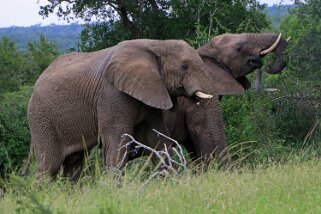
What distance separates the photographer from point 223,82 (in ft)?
39.2

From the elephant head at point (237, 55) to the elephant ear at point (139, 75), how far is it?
161 centimetres

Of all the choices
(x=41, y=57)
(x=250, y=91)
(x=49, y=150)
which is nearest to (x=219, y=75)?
(x=49, y=150)

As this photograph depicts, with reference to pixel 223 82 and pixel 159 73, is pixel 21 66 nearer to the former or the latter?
pixel 223 82

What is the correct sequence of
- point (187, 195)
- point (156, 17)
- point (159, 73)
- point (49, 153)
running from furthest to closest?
point (156, 17), point (49, 153), point (159, 73), point (187, 195)

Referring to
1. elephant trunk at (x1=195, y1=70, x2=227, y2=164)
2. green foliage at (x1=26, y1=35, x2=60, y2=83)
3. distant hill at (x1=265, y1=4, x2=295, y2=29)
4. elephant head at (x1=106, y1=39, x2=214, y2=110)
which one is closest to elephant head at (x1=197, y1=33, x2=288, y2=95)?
elephant trunk at (x1=195, y1=70, x2=227, y2=164)

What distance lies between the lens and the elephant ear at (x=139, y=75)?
10164 mm

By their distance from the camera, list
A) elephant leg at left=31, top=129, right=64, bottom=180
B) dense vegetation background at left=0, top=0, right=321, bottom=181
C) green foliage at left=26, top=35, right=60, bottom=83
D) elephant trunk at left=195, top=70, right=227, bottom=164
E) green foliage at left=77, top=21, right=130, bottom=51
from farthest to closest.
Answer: green foliage at left=26, top=35, right=60, bottom=83
green foliage at left=77, top=21, right=130, bottom=51
dense vegetation background at left=0, top=0, right=321, bottom=181
elephant trunk at left=195, top=70, right=227, bottom=164
elephant leg at left=31, top=129, right=64, bottom=180

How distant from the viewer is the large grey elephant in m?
11.4

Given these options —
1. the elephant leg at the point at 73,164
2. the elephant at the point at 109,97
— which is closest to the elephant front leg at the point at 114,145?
the elephant at the point at 109,97

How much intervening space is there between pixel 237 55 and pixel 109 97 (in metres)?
2.22

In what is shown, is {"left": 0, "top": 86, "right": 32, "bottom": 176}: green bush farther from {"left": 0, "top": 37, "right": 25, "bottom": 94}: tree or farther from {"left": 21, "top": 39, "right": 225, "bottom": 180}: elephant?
{"left": 0, "top": 37, "right": 25, "bottom": 94}: tree

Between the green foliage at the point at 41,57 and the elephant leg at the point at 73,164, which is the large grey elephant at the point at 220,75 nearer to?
the elephant leg at the point at 73,164

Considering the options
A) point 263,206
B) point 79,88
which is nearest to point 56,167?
point 79,88

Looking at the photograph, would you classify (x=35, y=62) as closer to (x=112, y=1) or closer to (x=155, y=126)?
(x=112, y=1)
